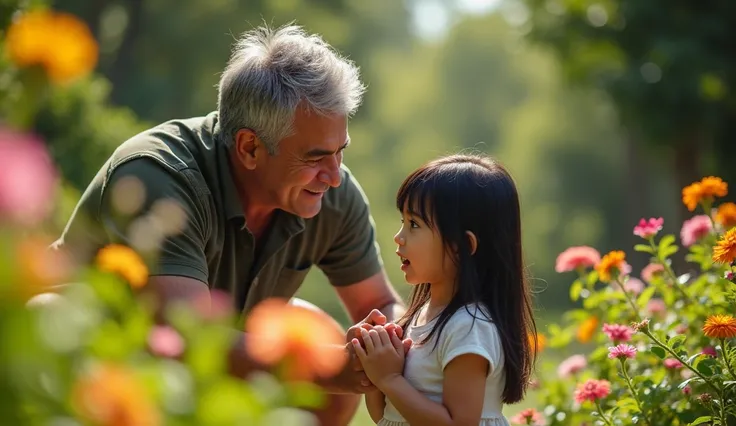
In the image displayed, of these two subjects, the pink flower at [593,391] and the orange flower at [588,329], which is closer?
the pink flower at [593,391]

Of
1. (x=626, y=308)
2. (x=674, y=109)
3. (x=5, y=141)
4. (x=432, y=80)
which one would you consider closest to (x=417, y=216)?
(x=626, y=308)

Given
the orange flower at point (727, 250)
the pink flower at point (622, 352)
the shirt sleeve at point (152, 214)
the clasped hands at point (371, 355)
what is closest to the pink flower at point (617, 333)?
the pink flower at point (622, 352)

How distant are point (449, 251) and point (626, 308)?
90 centimetres

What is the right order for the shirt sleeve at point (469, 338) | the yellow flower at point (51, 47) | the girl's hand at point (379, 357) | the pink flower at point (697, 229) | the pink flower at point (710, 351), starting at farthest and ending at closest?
1. the pink flower at point (697, 229)
2. the pink flower at point (710, 351)
3. the girl's hand at point (379, 357)
4. the shirt sleeve at point (469, 338)
5. the yellow flower at point (51, 47)

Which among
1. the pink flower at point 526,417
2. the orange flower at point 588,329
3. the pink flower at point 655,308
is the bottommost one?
the pink flower at point 526,417

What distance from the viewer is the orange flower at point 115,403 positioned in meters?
0.83

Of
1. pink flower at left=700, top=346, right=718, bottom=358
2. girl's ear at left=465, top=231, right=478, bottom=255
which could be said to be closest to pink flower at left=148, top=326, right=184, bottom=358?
girl's ear at left=465, top=231, right=478, bottom=255

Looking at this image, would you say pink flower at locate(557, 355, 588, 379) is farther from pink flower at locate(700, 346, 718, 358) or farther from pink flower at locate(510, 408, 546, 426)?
pink flower at locate(700, 346, 718, 358)

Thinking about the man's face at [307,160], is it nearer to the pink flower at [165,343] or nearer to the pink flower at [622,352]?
the pink flower at [622,352]

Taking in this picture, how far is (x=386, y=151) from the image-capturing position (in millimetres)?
25594

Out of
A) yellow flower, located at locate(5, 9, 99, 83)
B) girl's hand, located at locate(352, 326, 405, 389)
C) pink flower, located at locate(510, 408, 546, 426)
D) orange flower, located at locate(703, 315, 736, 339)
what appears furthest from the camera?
pink flower, located at locate(510, 408, 546, 426)

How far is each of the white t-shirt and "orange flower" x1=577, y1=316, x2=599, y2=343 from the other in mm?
871

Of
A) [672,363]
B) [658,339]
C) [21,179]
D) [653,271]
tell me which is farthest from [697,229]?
[21,179]

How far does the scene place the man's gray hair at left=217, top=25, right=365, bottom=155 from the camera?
2.85m
